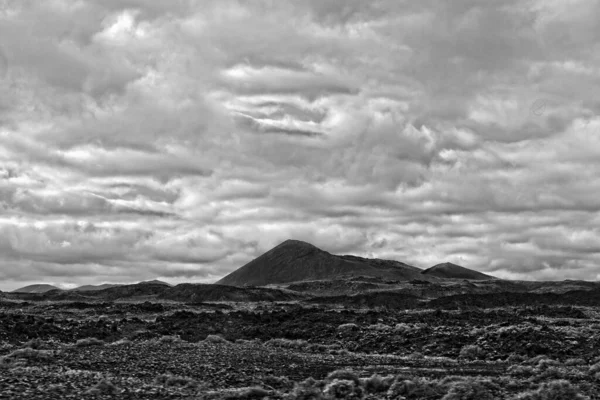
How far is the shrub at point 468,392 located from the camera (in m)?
23.8

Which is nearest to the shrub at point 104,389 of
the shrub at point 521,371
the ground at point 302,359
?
the ground at point 302,359

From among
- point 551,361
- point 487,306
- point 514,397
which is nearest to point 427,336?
point 551,361

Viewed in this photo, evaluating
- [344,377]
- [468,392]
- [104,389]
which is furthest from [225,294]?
[468,392]

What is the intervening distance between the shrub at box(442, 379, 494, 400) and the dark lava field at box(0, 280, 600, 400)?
0.07 metres

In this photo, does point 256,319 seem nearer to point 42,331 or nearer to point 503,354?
point 42,331

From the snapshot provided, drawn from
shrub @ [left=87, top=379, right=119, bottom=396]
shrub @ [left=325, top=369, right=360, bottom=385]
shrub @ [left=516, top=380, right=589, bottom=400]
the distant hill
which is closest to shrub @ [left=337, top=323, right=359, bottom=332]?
shrub @ [left=325, top=369, right=360, bottom=385]

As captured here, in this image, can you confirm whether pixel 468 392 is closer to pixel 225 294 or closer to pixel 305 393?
pixel 305 393

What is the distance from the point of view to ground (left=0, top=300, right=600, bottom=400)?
81.2ft

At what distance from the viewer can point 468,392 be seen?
79.4ft

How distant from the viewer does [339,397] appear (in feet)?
79.8

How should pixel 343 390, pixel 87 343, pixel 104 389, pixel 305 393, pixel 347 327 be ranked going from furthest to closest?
pixel 347 327, pixel 87 343, pixel 343 390, pixel 305 393, pixel 104 389

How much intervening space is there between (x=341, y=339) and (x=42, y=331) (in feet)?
82.0

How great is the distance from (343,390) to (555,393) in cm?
794

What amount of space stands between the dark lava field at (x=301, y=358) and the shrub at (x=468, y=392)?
0.24ft
